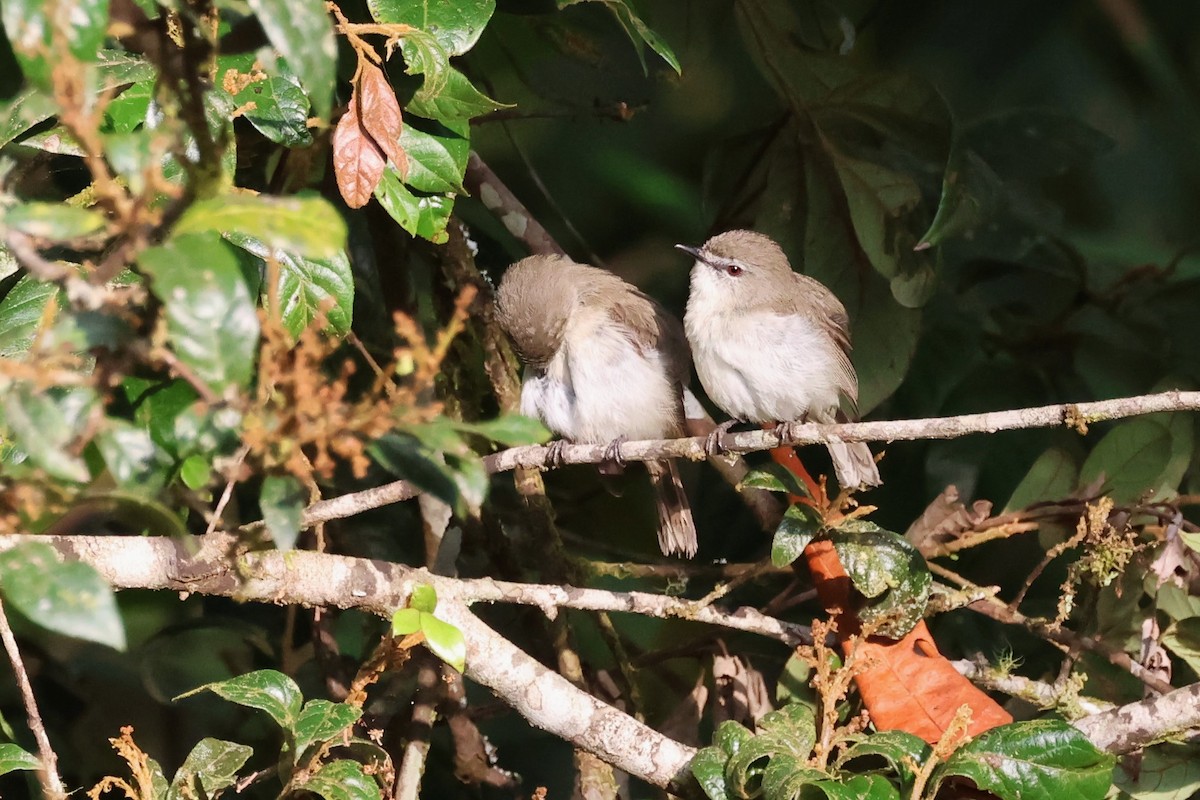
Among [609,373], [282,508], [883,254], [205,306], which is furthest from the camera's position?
[609,373]

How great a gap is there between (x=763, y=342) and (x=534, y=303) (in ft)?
1.87

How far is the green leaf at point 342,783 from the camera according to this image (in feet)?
5.80

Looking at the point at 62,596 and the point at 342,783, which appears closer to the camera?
the point at 62,596

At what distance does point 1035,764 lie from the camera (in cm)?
174

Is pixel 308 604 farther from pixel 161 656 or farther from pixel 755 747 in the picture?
pixel 161 656

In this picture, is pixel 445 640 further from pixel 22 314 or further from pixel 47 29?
pixel 47 29

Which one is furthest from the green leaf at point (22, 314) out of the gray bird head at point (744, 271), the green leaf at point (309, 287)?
the gray bird head at point (744, 271)

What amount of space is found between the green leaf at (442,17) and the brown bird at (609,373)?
3.56 ft

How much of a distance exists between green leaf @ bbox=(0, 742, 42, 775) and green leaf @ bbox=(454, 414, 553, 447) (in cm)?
100

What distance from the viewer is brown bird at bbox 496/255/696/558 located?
9.60 ft

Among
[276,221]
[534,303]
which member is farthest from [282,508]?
[534,303]

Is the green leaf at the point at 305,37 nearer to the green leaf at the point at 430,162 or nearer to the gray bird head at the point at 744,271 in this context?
the green leaf at the point at 430,162

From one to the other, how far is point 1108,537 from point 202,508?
6.01 feet

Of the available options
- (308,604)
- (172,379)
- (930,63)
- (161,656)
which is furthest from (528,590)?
(930,63)
